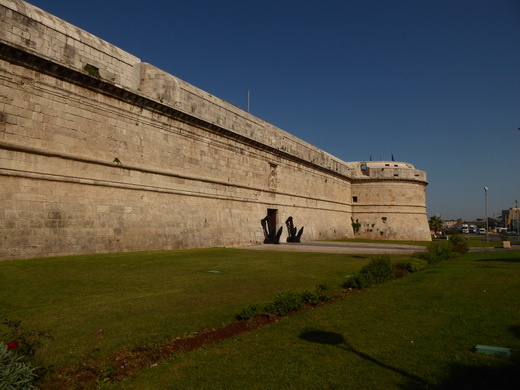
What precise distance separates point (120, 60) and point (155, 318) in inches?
447

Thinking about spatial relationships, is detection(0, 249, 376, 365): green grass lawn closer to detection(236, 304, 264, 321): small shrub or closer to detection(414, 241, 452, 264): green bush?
detection(236, 304, 264, 321): small shrub

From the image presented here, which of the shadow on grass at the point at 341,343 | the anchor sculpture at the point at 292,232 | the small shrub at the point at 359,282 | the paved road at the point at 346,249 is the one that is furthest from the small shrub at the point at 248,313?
the anchor sculpture at the point at 292,232

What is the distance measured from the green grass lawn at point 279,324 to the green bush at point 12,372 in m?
0.71

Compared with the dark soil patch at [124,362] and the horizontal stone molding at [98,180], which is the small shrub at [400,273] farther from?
the horizontal stone molding at [98,180]

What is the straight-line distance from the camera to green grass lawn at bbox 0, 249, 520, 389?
317 cm

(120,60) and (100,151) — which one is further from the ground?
(120,60)

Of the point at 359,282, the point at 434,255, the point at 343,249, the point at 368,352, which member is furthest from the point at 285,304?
the point at 343,249

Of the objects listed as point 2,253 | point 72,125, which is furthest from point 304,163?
point 2,253

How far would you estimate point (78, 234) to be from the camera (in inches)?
440

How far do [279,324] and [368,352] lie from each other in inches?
59.6

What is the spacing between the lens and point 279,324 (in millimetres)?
4898

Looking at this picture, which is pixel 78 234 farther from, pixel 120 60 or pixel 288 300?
pixel 288 300

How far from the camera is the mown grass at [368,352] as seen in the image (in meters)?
3.06

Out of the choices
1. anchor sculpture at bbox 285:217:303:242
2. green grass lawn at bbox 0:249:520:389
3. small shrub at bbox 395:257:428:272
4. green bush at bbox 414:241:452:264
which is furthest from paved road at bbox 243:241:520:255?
green grass lawn at bbox 0:249:520:389
